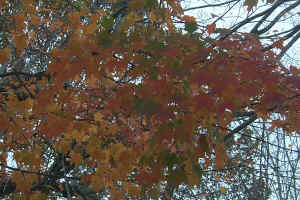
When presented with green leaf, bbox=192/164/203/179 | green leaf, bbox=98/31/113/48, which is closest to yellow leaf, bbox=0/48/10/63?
green leaf, bbox=98/31/113/48

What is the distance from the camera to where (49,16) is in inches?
254

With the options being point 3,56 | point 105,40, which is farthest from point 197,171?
point 3,56

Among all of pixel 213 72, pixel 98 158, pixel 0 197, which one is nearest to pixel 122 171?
pixel 98 158

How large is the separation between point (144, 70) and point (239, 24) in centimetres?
255

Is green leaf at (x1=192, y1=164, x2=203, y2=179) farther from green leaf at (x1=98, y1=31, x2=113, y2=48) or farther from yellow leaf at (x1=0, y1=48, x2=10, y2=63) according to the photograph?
yellow leaf at (x1=0, y1=48, x2=10, y2=63)

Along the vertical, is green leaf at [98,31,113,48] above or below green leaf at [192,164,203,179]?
above

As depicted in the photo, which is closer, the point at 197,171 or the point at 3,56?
the point at 197,171

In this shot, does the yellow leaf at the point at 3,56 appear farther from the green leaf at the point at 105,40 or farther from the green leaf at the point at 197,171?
the green leaf at the point at 197,171

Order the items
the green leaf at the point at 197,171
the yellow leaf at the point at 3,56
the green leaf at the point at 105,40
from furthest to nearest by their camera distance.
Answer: the yellow leaf at the point at 3,56 < the green leaf at the point at 105,40 < the green leaf at the point at 197,171

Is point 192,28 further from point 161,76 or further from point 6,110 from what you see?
point 6,110

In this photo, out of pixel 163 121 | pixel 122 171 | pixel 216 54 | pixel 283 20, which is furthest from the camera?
pixel 283 20

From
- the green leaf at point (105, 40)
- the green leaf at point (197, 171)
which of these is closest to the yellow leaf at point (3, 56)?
the green leaf at point (105, 40)

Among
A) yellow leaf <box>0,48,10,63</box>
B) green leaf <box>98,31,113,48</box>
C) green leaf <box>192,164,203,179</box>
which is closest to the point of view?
green leaf <box>192,164,203,179</box>

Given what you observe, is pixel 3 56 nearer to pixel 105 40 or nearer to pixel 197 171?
pixel 105 40
